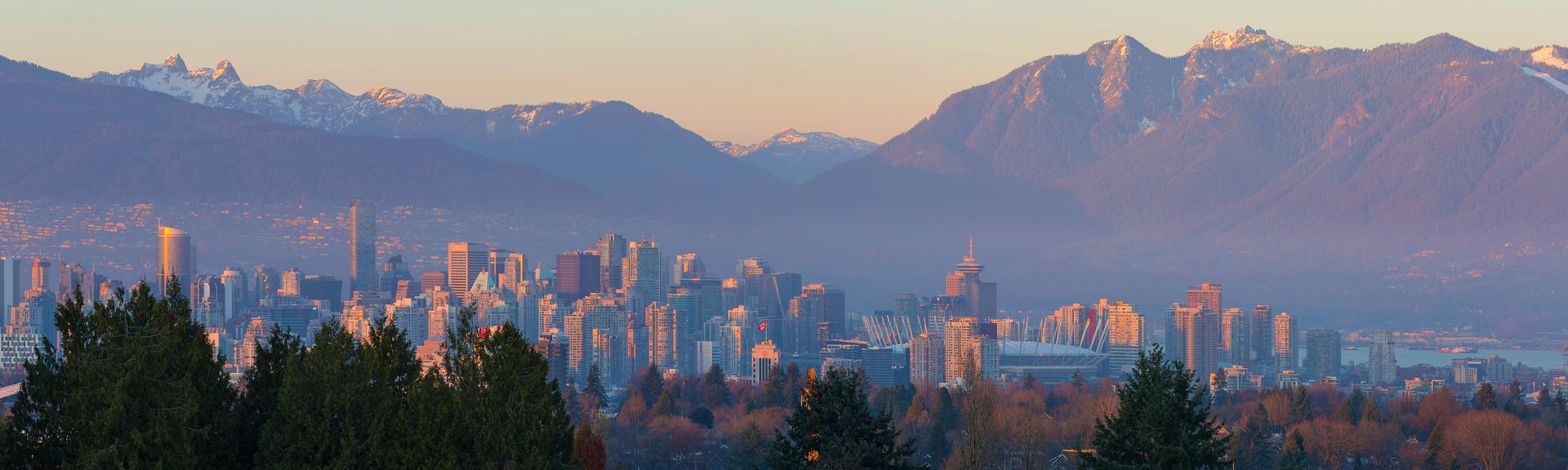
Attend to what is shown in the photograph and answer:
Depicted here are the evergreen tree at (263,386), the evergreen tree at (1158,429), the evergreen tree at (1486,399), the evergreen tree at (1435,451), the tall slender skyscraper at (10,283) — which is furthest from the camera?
the tall slender skyscraper at (10,283)

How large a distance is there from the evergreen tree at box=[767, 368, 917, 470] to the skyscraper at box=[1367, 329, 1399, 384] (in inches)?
5415

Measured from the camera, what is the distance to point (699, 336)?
177250 mm

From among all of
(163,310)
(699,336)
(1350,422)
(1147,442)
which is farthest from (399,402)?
(699,336)

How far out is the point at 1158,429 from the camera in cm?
2416

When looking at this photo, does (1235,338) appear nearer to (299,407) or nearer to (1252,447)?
(1252,447)

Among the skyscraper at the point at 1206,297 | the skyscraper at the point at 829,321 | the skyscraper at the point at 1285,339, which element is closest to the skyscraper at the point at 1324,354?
the skyscraper at the point at 1285,339

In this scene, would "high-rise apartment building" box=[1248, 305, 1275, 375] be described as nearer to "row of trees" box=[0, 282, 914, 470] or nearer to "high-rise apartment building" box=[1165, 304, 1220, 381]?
"high-rise apartment building" box=[1165, 304, 1220, 381]

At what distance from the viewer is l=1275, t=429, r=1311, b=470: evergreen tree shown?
48.5m

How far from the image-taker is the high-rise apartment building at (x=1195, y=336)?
16700cm

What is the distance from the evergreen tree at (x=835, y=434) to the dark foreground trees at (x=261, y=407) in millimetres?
2641

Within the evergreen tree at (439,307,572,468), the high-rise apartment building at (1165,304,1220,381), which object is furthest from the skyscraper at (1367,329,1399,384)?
Answer: the evergreen tree at (439,307,572,468)

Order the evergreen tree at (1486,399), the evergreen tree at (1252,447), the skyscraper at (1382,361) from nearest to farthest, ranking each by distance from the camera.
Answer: the evergreen tree at (1252,447)
the evergreen tree at (1486,399)
the skyscraper at (1382,361)

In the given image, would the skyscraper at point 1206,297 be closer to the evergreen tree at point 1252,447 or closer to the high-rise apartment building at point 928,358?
the high-rise apartment building at point 928,358

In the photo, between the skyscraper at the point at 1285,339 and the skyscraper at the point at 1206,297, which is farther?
the skyscraper at the point at 1206,297
